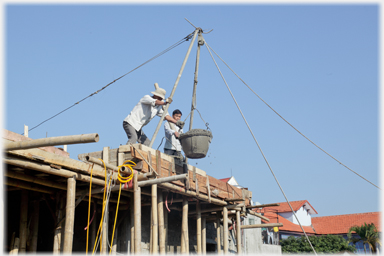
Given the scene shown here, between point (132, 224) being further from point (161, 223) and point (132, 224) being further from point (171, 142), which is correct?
point (171, 142)

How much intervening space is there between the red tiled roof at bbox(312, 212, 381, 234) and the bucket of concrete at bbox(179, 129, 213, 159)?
27.6 metres

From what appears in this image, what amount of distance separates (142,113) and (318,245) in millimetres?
23223

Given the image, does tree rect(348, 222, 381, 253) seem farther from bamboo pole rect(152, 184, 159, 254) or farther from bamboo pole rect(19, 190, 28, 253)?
bamboo pole rect(19, 190, 28, 253)

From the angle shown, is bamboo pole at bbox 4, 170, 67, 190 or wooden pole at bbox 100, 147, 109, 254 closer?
bamboo pole at bbox 4, 170, 67, 190

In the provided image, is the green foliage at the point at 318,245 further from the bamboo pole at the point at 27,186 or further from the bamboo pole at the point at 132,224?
the bamboo pole at the point at 27,186

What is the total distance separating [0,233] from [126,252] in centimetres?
432

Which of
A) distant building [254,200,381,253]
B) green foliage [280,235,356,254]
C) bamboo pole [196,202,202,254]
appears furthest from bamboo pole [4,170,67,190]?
distant building [254,200,381,253]

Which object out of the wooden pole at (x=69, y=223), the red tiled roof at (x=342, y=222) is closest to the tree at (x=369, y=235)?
the red tiled roof at (x=342, y=222)

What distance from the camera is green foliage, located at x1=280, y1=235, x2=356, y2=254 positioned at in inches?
1113

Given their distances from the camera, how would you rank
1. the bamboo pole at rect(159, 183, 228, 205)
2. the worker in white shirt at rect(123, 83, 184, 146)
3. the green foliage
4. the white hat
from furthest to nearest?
1. the green foliage
2. the white hat
3. the worker in white shirt at rect(123, 83, 184, 146)
4. the bamboo pole at rect(159, 183, 228, 205)

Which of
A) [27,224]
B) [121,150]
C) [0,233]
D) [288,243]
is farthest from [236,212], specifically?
[288,243]

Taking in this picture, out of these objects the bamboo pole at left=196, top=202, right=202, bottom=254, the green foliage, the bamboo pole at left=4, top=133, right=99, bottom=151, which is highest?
the bamboo pole at left=4, top=133, right=99, bottom=151

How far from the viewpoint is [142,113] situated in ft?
31.2

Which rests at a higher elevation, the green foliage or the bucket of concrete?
the bucket of concrete
